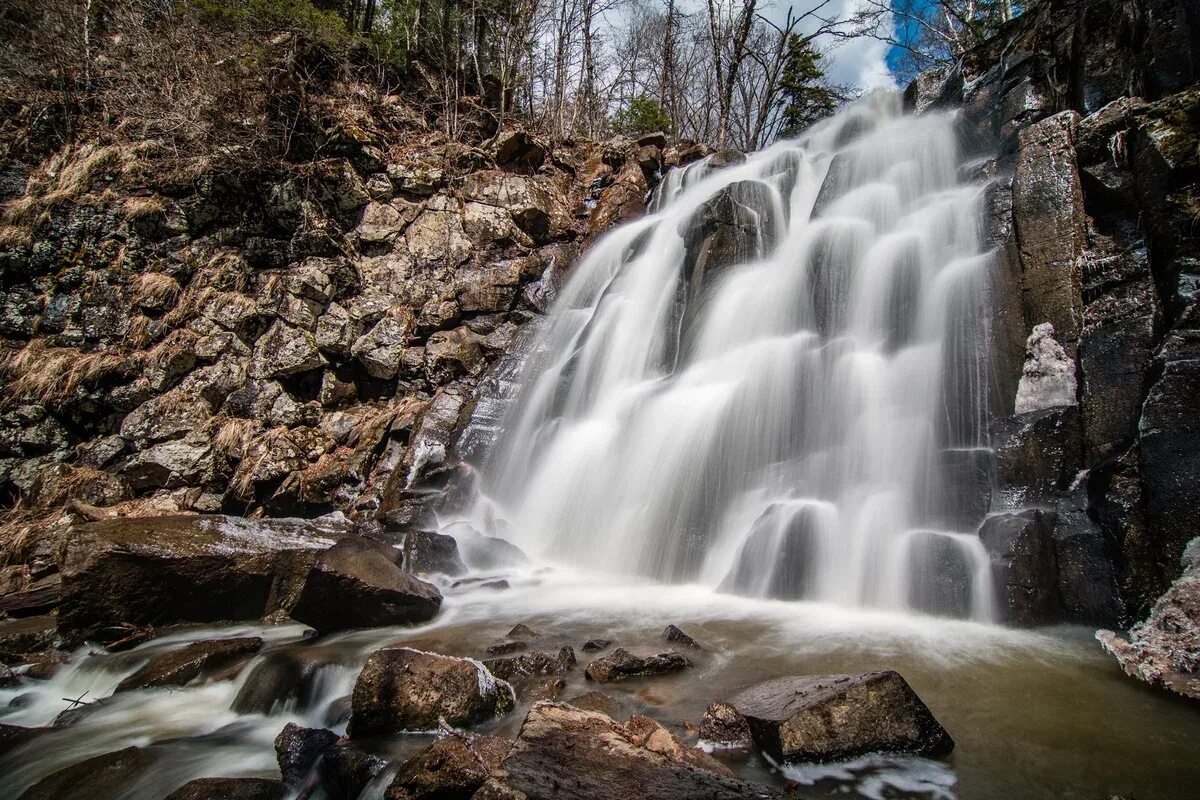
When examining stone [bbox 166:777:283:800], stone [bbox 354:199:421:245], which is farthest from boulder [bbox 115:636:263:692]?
stone [bbox 354:199:421:245]

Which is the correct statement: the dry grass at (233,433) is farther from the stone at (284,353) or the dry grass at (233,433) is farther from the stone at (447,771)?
the stone at (447,771)

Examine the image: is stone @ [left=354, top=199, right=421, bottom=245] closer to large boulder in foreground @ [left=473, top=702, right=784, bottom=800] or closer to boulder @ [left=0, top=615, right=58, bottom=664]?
boulder @ [left=0, top=615, right=58, bottom=664]

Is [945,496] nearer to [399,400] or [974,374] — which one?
[974,374]

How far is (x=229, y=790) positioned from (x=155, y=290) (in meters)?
10.9

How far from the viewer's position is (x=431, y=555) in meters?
6.31

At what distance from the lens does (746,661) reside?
11.8ft

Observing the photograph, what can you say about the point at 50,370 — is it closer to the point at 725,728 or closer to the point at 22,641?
the point at 22,641

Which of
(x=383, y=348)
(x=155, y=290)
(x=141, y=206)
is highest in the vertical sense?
(x=141, y=206)

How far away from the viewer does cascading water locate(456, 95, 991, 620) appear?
4.85 meters

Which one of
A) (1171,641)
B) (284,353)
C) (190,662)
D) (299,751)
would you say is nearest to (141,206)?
(284,353)

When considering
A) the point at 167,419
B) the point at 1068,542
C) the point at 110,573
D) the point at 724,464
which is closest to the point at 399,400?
the point at 167,419

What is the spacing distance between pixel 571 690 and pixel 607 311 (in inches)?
310

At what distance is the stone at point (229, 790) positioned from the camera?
7.93 feet

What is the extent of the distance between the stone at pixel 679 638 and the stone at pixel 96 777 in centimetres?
306
